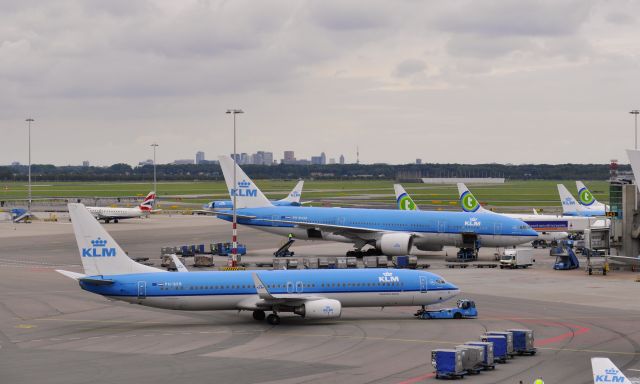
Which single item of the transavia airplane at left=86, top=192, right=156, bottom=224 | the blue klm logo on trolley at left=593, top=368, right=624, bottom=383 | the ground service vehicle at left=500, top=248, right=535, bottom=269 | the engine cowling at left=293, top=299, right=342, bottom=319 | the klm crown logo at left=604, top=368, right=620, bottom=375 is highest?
the transavia airplane at left=86, top=192, right=156, bottom=224

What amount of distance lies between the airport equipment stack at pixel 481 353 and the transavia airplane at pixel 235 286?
1240 centimetres

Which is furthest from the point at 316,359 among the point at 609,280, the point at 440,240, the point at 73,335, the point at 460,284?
the point at 440,240

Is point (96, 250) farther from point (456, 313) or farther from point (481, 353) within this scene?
point (481, 353)

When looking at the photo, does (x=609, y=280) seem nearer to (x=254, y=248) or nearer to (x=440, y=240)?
(x=440, y=240)

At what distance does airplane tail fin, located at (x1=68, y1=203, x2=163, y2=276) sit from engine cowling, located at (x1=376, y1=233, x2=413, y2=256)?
4292 centimetres

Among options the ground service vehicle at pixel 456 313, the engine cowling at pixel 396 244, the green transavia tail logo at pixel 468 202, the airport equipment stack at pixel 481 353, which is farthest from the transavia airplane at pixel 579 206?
the airport equipment stack at pixel 481 353

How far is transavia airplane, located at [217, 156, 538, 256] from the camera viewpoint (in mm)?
98938

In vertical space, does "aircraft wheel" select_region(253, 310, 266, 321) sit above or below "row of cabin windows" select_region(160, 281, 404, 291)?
below

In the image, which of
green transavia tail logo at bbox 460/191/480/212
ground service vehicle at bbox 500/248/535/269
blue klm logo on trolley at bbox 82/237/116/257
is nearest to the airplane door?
blue klm logo on trolley at bbox 82/237/116/257

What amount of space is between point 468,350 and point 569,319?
19.2m

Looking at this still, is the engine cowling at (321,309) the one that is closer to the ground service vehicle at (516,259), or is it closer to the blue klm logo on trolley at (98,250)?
the blue klm logo on trolley at (98,250)

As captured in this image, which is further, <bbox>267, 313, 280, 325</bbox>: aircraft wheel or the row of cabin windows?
<bbox>267, 313, 280, 325</bbox>: aircraft wheel

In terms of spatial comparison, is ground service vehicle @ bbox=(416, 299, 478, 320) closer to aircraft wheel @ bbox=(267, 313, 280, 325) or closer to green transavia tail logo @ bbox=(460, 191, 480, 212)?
aircraft wheel @ bbox=(267, 313, 280, 325)

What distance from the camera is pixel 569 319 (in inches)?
2436
